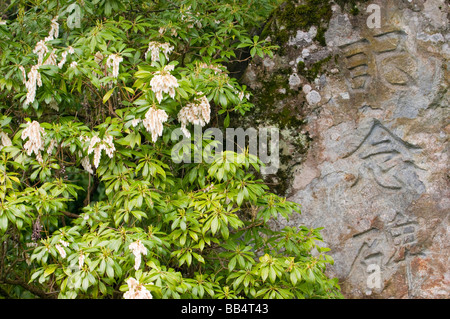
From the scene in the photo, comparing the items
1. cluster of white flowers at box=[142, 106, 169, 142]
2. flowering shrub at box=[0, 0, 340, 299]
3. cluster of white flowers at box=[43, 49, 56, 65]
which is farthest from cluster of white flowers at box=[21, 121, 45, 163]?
cluster of white flowers at box=[142, 106, 169, 142]

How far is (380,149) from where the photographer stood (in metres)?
3.67

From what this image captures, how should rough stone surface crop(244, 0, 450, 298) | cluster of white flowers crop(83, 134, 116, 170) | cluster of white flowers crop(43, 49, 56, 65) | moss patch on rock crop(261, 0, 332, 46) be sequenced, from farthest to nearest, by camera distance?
moss patch on rock crop(261, 0, 332, 46) → rough stone surface crop(244, 0, 450, 298) → cluster of white flowers crop(43, 49, 56, 65) → cluster of white flowers crop(83, 134, 116, 170)

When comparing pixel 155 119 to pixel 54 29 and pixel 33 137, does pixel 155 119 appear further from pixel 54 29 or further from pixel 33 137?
pixel 54 29

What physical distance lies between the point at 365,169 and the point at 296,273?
3.99 feet

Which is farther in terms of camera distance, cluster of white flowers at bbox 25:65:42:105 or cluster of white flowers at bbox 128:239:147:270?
cluster of white flowers at bbox 25:65:42:105

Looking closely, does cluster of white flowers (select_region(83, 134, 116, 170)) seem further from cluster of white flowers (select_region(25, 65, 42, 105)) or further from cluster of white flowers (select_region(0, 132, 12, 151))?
cluster of white flowers (select_region(0, 132, 12, 151))

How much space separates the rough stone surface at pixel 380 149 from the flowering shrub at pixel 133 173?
19.5 inches

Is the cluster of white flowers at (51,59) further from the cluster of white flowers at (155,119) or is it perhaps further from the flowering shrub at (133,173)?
→ the cluster of white flowers at (155,119)

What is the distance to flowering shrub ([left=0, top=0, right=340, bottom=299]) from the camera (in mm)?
2779

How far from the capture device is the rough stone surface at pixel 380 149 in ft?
11.9

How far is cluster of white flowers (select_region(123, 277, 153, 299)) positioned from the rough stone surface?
5.16 feet

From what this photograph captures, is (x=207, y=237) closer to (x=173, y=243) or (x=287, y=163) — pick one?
(x=173, y=243)

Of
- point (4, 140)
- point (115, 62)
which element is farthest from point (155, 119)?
point (4, 140)

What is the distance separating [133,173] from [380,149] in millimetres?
A: 1815
